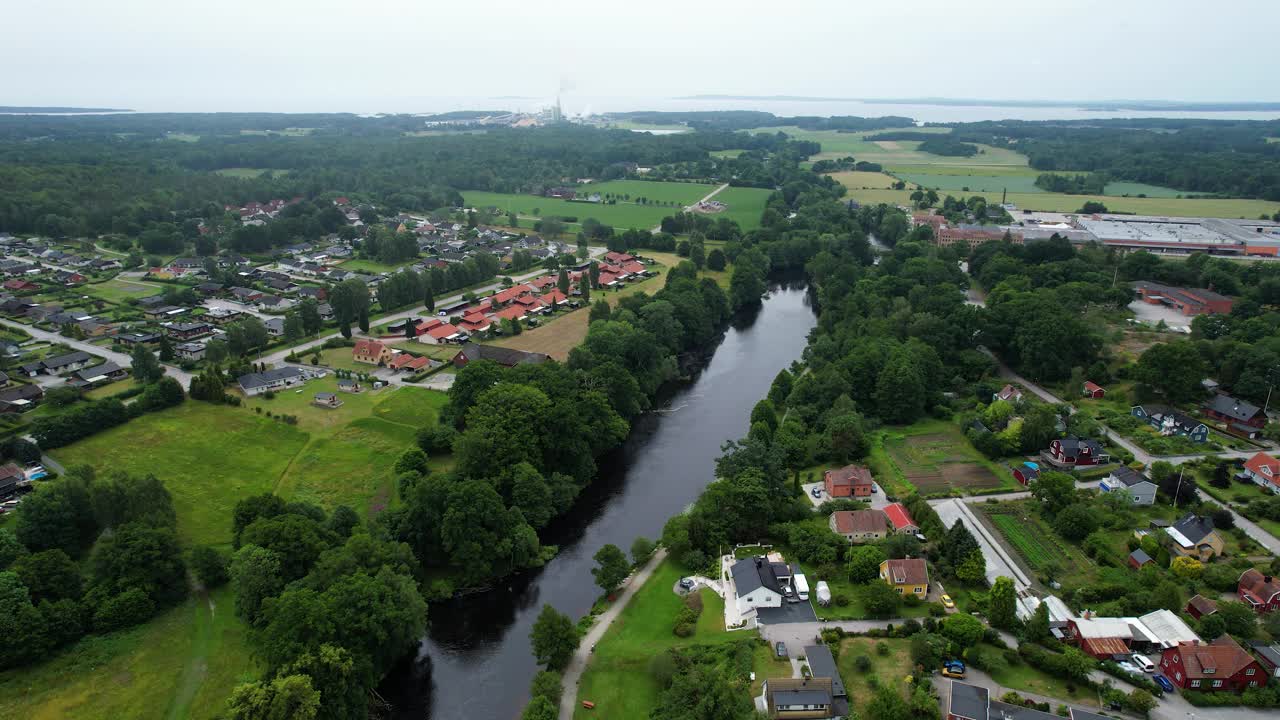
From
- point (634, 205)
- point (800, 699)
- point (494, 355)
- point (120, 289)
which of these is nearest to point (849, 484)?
point (800, 699)

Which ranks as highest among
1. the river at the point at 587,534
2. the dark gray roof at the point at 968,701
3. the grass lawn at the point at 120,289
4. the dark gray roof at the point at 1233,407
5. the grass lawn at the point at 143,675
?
the grass lawn at the point at 120,289

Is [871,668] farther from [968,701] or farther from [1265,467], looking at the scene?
[1265,467]

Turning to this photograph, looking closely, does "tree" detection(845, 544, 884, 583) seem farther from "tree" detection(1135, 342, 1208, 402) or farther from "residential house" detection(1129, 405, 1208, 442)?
"tree" detection(1135, 342, 1208, 402)

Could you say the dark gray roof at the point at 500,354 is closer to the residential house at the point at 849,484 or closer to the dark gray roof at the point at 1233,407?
the residential house at the point at 849,484

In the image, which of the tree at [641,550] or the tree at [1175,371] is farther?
the tree at [1175,371]

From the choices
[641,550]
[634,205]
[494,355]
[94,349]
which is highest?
[634,205]

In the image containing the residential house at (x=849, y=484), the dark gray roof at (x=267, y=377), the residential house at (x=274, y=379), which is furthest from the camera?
the dark gray roof at (x=267, y=377)

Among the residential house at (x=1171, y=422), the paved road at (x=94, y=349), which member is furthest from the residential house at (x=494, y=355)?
the residential house at (x=1171, y=422)
